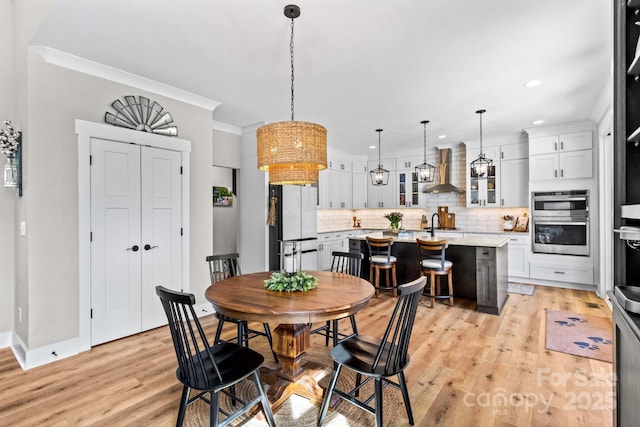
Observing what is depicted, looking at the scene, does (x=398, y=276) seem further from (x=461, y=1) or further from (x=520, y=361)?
(x=461, y=1)

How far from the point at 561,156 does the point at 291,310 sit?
18.5 feet

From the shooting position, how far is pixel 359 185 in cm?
799

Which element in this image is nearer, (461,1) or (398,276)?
(461,1)

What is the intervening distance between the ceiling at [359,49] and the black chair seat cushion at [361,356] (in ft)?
7.53

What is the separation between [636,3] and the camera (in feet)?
4.37

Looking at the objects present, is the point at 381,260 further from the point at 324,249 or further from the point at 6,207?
the point at 6,207

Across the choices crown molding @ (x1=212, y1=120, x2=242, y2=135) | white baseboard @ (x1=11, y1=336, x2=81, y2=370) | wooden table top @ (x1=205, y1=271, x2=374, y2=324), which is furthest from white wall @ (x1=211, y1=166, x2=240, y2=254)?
wooden table top @ (x1=205, y1=271, x2=374, y2=324)

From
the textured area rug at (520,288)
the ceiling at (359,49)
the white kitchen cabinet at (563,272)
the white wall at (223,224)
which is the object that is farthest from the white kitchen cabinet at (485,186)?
the white wall at (223,224)

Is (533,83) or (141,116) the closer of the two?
(141,116)

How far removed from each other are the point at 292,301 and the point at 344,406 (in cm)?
83

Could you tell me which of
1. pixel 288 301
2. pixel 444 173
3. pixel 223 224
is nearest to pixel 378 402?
pixel 288 301

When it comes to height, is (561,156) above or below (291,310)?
above

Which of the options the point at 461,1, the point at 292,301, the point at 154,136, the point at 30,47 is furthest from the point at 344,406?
the point at 30,47

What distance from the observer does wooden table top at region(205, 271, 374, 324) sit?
1747 mm
